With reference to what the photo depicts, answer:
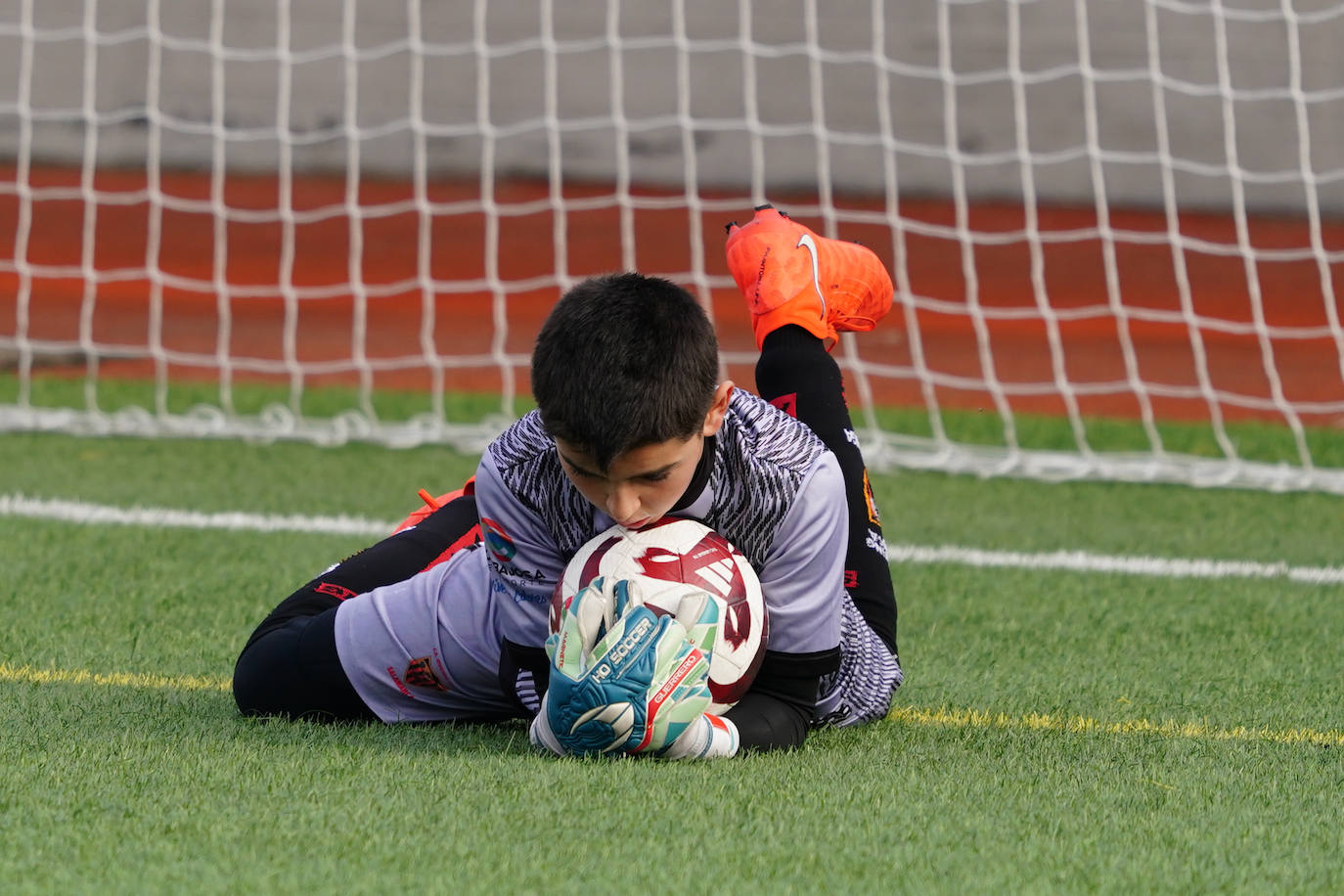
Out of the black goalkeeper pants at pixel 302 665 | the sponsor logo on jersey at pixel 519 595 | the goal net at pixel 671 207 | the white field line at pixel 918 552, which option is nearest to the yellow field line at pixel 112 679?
the black goalkeeper pants at pixel 302 665

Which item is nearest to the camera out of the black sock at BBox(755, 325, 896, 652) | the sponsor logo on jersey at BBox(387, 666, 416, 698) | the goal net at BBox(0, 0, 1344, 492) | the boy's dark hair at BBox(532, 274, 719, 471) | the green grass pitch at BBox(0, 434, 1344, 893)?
the green grass pitch at BBox(0, 434, 1344, 893)

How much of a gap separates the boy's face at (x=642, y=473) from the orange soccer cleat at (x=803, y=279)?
658 millimetres

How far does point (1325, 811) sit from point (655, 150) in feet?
38.5

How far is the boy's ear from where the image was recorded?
204 centimetres

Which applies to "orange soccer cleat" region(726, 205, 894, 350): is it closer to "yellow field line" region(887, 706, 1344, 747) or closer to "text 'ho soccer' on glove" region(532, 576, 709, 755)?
"yellow field line" region(887, 706, 1344, 747)

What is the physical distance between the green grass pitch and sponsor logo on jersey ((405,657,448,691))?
10 centimetres

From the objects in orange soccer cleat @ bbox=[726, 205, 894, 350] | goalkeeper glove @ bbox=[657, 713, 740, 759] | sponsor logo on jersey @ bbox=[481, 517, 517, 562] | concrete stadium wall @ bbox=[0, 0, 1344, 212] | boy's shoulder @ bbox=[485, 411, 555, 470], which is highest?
orange soccer cleat @ bbox=[726, 205, 894, 350]

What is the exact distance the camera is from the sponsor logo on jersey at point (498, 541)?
2299 mm

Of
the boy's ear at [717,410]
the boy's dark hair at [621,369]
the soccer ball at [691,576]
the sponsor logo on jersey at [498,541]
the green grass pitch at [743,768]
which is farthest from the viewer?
the sponsor logo on jersey at [498,541]

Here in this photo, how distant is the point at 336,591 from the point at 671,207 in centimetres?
886

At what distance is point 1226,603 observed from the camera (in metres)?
3.67

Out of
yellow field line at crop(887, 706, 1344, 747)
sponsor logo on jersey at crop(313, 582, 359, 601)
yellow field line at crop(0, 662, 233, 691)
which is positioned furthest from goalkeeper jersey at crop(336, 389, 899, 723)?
yellow field line at crop(0, 662, 233, 691)

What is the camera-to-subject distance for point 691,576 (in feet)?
7.13

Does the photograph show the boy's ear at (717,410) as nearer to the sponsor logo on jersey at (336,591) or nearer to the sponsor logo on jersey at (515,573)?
the sponsor logo on jersey at (515,573)
